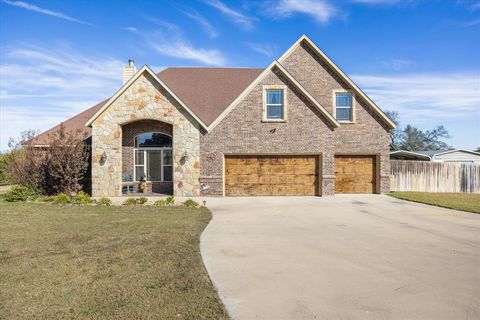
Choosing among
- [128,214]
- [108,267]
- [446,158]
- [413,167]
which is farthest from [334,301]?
[446,158]

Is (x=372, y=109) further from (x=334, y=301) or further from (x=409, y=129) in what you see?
(x=409, y=129)

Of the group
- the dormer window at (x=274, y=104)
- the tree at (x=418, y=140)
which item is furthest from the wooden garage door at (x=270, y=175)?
the tree at (x=418, y=140)

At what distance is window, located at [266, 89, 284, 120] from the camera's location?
18.0 m

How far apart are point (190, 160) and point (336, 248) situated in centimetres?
1141

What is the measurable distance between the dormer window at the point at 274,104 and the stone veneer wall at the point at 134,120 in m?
4.19

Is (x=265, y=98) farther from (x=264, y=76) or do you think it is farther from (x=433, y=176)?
(x=433, y=176)

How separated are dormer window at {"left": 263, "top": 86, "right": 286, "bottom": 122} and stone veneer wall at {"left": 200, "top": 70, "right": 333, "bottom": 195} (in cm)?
27

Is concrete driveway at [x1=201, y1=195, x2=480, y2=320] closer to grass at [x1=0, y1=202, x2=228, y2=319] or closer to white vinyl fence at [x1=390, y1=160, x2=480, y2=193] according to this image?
grass at [x1=0, y1=202, x2=228, y2=319]

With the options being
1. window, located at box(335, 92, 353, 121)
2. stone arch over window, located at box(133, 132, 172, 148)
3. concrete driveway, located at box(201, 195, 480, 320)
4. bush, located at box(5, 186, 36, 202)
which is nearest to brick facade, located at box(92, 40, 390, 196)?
stone arch over window, located at box(133, 132, 172, 148)

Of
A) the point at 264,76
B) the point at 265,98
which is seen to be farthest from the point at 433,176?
the point at 264,76

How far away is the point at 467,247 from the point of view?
→ 7566 mm

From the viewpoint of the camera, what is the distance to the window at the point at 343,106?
20.0 meters

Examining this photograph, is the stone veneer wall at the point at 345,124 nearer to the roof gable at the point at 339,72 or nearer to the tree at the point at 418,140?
the roof gable at the point at 339,72

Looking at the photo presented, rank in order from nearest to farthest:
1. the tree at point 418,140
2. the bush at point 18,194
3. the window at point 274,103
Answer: the bush at point 18,194, the window at point 274,103, the tree at point 418,140
